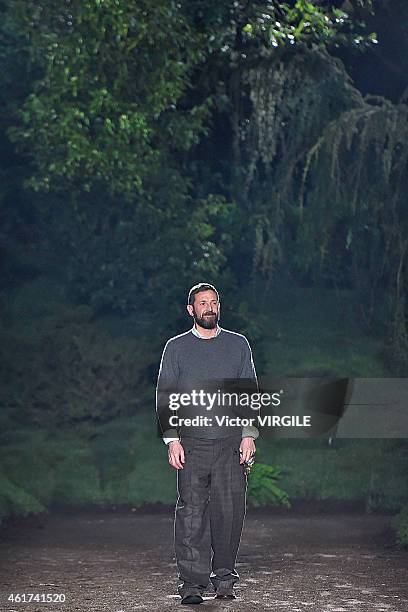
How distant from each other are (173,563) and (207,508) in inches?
95.7

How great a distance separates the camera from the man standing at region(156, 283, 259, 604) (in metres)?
8.26

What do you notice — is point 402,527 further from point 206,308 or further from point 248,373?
point 206,308

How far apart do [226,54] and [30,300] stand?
531 cm

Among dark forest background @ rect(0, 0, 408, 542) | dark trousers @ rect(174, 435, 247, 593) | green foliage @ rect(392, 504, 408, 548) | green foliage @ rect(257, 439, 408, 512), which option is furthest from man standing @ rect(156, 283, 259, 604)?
green foliage @ rect(257, 439, 408, 512)

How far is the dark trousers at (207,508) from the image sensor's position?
27.1ft

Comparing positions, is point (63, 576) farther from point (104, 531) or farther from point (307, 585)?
point (104, 531)

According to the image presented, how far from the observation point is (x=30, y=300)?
20.1m

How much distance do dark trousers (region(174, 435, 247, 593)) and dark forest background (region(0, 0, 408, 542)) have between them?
6.14m

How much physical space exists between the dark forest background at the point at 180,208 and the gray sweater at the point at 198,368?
6256 millimetres

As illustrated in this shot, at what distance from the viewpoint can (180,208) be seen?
698 inches

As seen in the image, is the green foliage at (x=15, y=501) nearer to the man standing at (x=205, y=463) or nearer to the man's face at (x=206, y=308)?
the man standing at (x=205, y=463)

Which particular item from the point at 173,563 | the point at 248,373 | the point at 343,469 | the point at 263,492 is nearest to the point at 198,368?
the point at 248,373

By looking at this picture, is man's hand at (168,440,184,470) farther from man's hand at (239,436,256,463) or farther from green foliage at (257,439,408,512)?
green foliage at (257,439,408,512)

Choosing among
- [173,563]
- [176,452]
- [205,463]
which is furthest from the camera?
[173,563]
